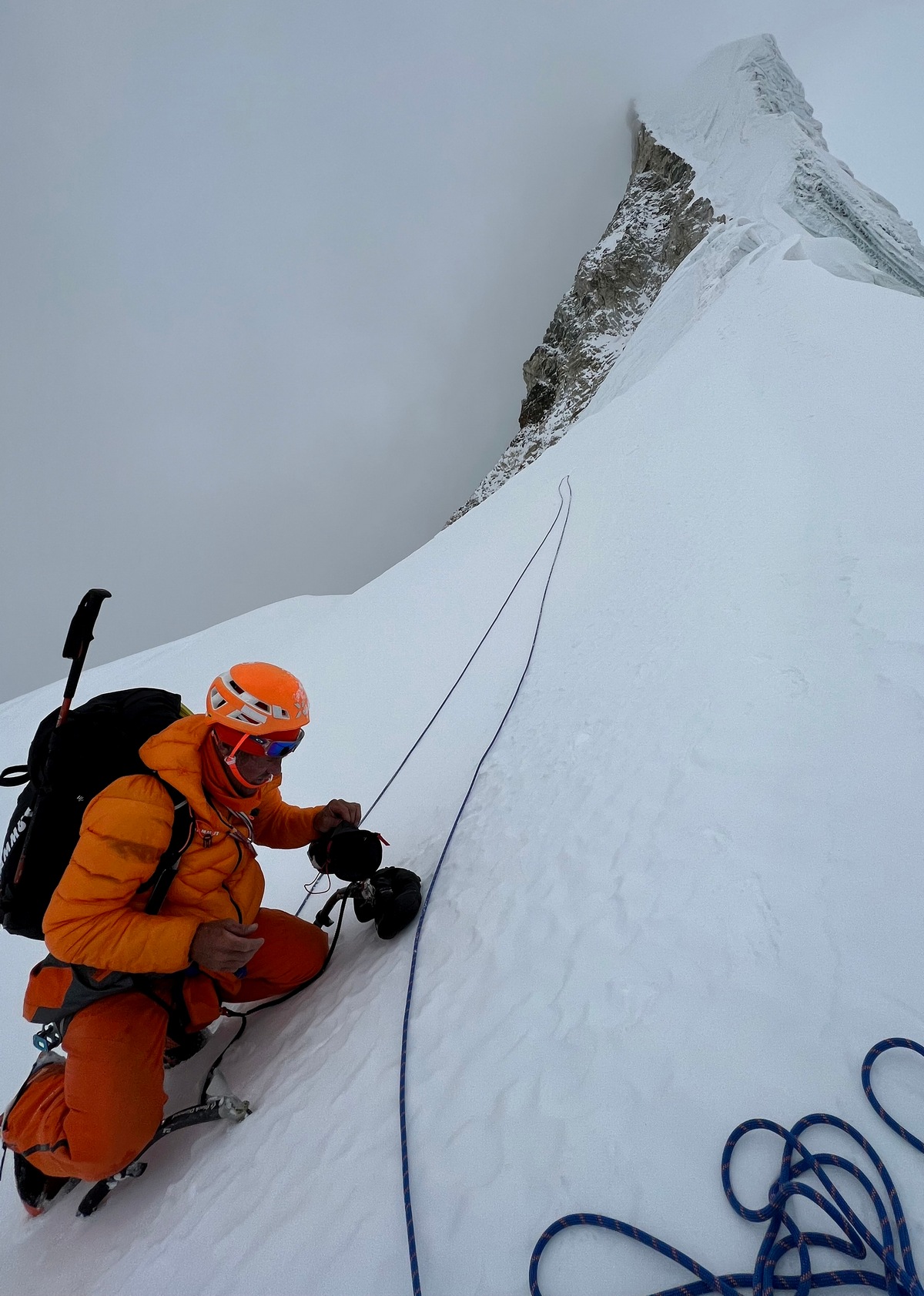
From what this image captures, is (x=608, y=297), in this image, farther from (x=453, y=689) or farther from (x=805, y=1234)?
(x=805, y=1234)

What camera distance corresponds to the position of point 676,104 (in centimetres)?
4750

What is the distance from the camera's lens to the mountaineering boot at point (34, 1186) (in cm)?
199

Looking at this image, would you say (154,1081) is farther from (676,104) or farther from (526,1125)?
(676,104)

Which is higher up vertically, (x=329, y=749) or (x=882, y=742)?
(x=329, y=749)

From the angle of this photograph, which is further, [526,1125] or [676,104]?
[676,104]

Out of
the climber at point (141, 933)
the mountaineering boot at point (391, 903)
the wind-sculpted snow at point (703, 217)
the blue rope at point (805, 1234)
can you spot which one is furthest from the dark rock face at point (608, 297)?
the blue rope at point (805, 1234)

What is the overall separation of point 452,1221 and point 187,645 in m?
10.4

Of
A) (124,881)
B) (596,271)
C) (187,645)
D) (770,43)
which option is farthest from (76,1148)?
(770,43)

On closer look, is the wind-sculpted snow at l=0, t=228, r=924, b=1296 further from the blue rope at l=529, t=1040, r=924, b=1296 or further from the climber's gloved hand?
the climber's gloved hand

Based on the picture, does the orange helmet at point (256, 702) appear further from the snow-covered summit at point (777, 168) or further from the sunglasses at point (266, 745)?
the snow-covered summit at point (777, 168)

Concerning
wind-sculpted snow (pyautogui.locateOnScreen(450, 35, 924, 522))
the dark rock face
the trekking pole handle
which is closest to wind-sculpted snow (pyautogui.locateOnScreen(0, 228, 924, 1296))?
the trekking pole handle

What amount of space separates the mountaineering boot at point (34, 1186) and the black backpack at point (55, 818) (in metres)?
0.90

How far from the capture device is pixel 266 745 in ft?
6.32

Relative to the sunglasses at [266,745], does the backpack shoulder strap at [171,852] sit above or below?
below
